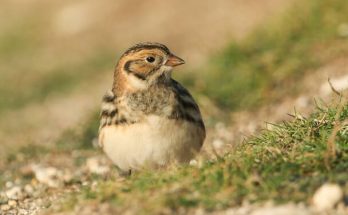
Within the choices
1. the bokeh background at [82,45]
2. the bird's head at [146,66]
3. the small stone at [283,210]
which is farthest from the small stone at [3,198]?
the small stone at [283,210]

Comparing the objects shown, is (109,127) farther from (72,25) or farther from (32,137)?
(72,25)

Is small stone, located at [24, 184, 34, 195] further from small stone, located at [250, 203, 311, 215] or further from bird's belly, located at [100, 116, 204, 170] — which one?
small stone, located at [250, 203, 311, 215]

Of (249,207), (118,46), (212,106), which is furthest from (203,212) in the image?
(118,46)

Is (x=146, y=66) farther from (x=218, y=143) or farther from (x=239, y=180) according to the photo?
(x=239, y=180)

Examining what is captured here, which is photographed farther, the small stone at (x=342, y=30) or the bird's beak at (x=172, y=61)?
the small stone at (x=342, y=30)

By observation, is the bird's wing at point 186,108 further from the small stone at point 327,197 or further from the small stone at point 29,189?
the small stone at point 327,197

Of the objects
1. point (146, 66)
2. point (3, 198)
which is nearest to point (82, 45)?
point (3, 198)
